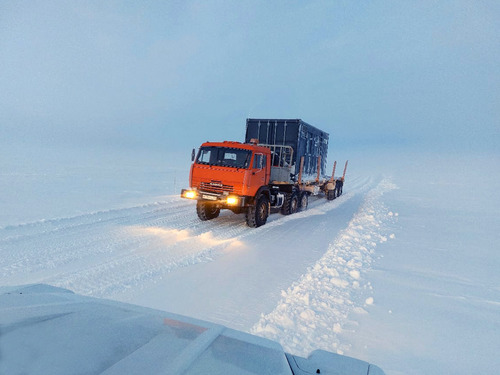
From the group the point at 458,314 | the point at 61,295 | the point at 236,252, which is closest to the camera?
the point at 61,295

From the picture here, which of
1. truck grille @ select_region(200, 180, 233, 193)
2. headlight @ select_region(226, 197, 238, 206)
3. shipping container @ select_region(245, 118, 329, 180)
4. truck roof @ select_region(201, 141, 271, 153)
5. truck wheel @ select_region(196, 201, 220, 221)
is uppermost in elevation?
shipping container @ select_region(245, 118, 329, 180)

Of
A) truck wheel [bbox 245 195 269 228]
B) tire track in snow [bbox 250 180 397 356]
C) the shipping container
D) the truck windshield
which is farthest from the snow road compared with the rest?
the shipping container

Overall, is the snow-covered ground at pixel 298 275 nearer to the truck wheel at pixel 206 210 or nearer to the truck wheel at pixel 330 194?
the truck wheel at pixel 206 210

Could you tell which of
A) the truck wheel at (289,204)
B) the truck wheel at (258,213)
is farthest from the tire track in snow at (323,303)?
the truck wheel at (289,204)

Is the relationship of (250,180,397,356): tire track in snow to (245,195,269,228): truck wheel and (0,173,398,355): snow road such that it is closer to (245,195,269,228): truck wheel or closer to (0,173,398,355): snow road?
(0,173,398,355): snow road

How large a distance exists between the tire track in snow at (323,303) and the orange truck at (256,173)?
Result: 113 inches

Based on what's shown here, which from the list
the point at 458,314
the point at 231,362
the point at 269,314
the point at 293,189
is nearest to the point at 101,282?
the point at 269,314

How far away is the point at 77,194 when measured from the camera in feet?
44.0

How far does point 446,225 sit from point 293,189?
16.9 feet

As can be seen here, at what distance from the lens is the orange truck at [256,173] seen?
8.78 m

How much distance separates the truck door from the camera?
895cm

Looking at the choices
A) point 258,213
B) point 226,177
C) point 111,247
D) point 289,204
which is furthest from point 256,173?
point 111,247

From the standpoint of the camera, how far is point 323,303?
4.26 meters

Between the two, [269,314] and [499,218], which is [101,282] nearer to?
[269,314]
